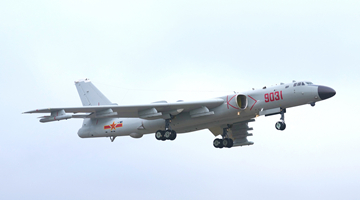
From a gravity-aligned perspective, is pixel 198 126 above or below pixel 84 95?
below

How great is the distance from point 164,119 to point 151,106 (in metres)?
2.12

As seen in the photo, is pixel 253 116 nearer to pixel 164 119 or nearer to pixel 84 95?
pixel 164 119

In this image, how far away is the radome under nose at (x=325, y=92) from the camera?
3353 centimetres

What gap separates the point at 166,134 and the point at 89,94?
925 cm

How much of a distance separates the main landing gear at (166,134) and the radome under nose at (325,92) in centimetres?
978

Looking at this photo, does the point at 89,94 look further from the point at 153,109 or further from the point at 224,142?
the point at 224,142

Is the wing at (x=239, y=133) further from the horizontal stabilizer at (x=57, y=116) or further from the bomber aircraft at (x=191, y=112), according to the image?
the horizontal stabilizer at (x=57, y=116)

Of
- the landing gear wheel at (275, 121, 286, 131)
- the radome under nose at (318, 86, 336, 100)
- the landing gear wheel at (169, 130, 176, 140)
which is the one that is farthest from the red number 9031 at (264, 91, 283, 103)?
the landing gear wheel at (169, 130, 176, 140)

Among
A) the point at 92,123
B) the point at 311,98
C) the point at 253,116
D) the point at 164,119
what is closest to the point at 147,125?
the point at 164,119

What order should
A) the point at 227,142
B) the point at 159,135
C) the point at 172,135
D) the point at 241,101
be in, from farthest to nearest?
the point at 227,142, the point at 159,135, the point at 172,135, the point at 241,101

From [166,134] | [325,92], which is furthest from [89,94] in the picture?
[325,92]

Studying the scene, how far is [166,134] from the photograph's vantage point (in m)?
37.2

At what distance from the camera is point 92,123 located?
41.4 meters

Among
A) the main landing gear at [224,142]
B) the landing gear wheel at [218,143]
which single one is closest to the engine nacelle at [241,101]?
the main landing gear at [224,142]
